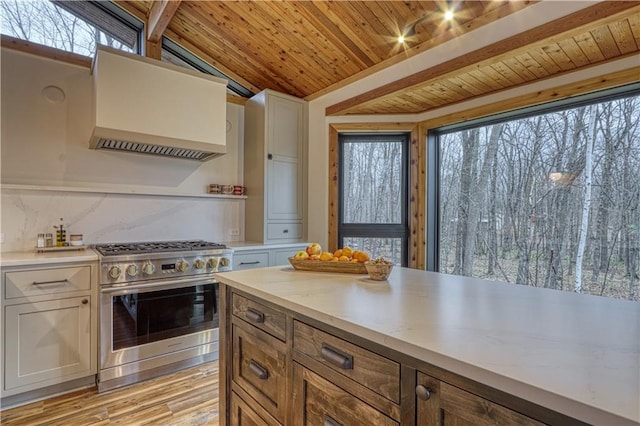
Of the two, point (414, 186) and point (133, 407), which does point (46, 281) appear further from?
point (414, 186)

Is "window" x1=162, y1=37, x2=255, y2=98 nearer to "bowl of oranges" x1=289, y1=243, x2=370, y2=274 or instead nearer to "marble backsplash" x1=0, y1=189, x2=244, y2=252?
"marble backsplash" x1=0, y1=189, x2=244, y2=252

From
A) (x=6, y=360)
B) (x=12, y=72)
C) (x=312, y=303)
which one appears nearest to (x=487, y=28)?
(x=312, y=303)

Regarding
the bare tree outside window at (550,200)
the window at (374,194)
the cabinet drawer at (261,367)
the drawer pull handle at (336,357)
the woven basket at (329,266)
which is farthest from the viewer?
the window at (374,194)

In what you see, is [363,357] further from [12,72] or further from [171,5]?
[12,72]

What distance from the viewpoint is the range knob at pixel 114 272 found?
7.77 feet

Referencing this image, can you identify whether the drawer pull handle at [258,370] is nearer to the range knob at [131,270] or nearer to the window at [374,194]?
the range knob at [131,270]

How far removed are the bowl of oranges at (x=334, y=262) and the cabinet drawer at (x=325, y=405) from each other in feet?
2.00

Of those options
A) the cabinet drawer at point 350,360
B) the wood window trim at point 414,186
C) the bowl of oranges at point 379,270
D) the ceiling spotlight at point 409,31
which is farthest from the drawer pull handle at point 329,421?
the ceiling spotlight at point 409,31

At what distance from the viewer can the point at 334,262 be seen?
69.1 inches

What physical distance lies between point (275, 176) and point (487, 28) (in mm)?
2280

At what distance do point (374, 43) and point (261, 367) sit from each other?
2666 mm

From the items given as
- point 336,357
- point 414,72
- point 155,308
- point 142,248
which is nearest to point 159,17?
point 142,248

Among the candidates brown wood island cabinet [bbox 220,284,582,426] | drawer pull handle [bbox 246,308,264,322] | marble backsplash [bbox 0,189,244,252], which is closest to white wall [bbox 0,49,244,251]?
marble backsplash [bbox 0,189,244,252]

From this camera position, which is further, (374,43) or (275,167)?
(275,167)
